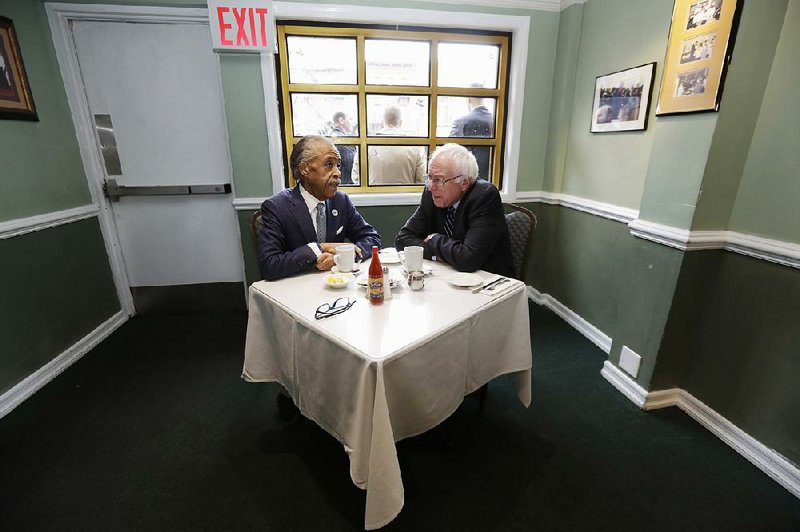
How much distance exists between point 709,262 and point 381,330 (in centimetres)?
166

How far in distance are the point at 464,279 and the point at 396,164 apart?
1.75m

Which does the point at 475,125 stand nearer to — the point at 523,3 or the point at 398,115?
the point at 398,115

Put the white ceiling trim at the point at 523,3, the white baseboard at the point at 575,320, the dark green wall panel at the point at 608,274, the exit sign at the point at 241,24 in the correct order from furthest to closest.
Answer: the white ceiling trim at the point at 523,3
the white baseboard at the point at 575,320
the exit sign at the point at 241,24
the dark green wall panel at the point at 608,274

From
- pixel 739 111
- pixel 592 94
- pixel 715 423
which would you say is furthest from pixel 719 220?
pixel 592 94

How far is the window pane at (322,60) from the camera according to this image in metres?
2.70

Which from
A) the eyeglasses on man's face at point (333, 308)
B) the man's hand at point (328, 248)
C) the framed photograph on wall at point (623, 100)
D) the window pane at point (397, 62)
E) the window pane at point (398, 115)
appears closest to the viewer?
the eyeglasses on man's face at point (333, 308)

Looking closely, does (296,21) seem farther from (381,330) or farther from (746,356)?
(746,356)

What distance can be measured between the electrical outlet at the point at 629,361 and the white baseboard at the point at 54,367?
10.9ft

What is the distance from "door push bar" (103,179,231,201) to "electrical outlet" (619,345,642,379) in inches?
117

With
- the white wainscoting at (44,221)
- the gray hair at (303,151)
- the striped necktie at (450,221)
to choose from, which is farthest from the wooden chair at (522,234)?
the white wainscoting at (44,221)

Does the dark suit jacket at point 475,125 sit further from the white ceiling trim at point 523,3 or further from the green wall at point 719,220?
the green wall at point 719,220

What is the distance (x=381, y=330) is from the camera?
118cm

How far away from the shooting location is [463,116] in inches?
118

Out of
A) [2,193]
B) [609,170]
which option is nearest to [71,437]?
[2,193]
